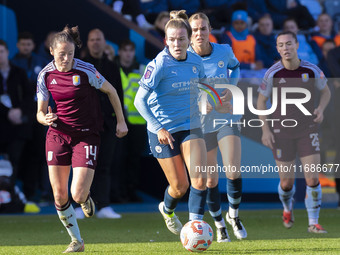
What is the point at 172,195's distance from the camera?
8.80 meters

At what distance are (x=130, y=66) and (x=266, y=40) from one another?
3585mm

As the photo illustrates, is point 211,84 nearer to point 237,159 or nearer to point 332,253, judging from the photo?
point 237,159

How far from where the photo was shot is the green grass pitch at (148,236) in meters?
8.29

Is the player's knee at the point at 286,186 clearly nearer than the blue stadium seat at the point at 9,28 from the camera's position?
Yes

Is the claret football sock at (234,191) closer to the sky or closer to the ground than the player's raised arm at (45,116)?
closer to the ground

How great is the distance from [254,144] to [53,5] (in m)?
4.33

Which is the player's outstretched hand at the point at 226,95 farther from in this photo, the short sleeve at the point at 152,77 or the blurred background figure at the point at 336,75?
the blurred background figure at the point at 336,75

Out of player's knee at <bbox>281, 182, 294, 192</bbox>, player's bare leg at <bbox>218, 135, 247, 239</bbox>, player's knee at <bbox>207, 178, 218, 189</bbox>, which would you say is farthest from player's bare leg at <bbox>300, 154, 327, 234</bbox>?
player's knee at <bbox>207, 178, 218, 189</bbox>

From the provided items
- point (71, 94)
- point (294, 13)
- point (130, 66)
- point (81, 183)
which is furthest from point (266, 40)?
point (81, 183)

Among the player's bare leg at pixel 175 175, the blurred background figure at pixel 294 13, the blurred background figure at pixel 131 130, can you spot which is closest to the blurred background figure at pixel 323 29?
the blurred background figure at pixel 294 13

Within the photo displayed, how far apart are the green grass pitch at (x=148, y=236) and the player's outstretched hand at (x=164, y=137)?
3.59 ft

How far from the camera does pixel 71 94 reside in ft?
27.2

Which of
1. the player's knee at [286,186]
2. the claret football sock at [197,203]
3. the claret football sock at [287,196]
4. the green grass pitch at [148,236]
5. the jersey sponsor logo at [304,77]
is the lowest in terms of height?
the green grass pitch at [148,236]

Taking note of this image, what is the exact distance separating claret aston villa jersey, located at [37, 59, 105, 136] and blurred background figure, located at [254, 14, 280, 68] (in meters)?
8.03
